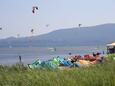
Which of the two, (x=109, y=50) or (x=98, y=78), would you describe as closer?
(x=98, y=78)

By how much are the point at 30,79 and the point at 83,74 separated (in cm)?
230

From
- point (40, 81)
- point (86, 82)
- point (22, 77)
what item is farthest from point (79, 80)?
point (22, 77)

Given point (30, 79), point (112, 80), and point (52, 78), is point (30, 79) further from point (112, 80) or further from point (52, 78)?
point (112, 80)

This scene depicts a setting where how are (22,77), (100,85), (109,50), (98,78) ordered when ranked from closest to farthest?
(100,85)
(98,78)
(22,77)
(109,50)

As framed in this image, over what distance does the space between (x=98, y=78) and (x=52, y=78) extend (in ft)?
5.48

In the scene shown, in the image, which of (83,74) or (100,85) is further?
(83,74)

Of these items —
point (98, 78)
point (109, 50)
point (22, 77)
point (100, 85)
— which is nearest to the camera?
point (100, 85)

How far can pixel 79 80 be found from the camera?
14.9 m

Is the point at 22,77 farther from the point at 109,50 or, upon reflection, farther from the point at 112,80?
the point at 109,50

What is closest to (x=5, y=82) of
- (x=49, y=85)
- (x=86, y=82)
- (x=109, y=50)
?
(x=49, y=85)

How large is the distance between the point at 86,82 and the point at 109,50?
3653 centimetres

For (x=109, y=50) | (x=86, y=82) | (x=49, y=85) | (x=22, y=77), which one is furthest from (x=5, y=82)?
(x=109, y=50)

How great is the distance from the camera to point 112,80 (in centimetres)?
1419

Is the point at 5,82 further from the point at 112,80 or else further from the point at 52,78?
the point at 112,80
